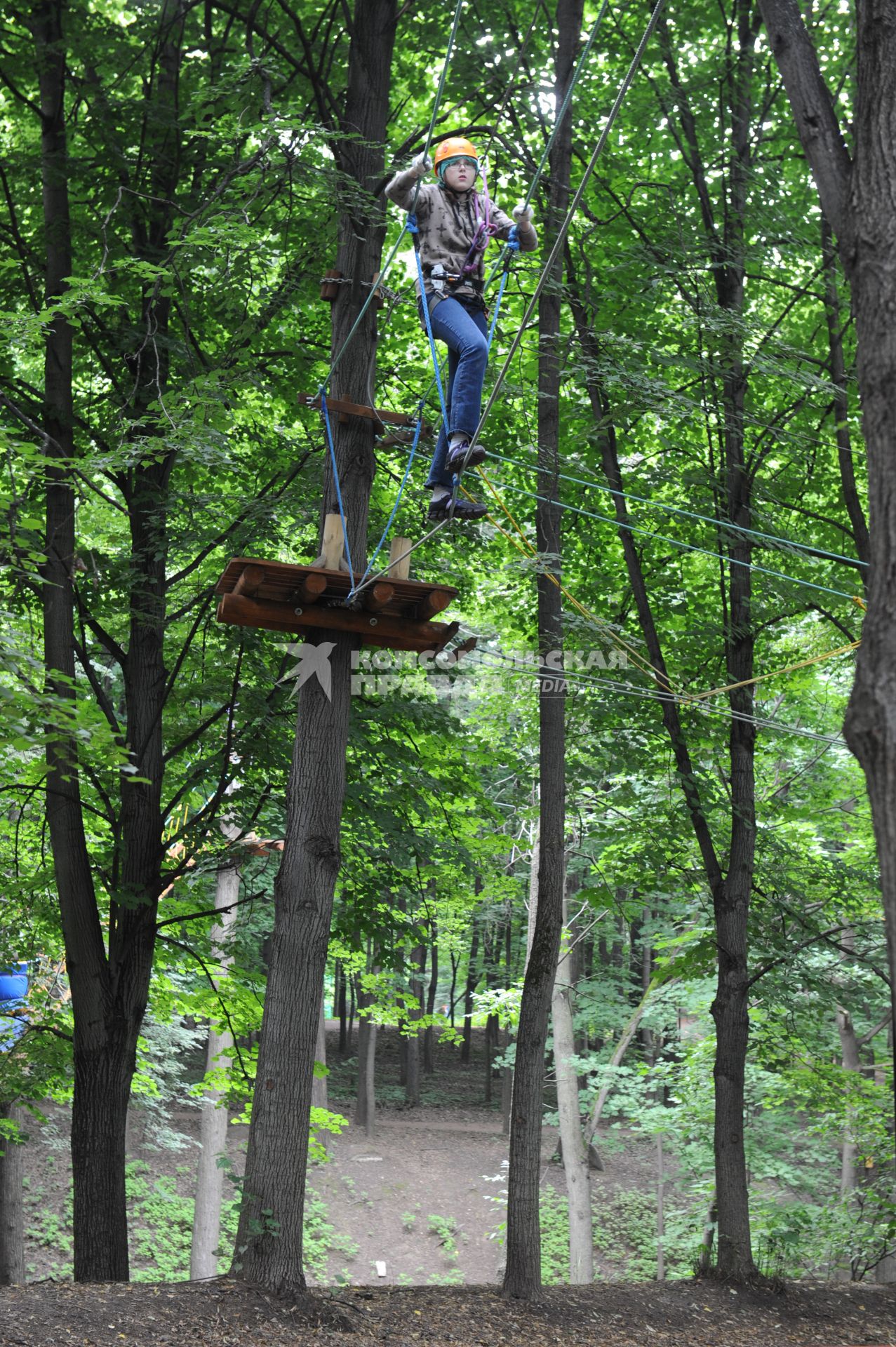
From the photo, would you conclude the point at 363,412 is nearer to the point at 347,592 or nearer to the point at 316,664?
the point at 347,592

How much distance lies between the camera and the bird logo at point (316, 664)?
719cm

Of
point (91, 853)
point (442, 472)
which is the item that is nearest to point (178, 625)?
point (91, 853)

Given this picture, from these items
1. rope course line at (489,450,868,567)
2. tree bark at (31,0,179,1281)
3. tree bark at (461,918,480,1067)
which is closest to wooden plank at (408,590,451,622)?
rope course line at (489,450,868,567)

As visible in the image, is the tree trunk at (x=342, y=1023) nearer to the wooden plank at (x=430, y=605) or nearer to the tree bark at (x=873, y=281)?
the wooden plank at (x=430, y=605)

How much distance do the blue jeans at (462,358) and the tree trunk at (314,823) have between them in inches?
73.0

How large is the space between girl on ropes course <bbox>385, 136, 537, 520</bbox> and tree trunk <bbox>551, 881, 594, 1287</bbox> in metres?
11.6

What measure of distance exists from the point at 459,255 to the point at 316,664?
2.61 metres

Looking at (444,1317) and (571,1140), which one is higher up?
(444,1317)

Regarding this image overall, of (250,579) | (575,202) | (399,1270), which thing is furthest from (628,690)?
(399,1270)

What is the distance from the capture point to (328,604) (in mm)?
6969

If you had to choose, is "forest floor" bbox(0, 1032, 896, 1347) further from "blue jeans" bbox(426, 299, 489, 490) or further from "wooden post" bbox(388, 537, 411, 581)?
"blue jeans" bbox(426, 299, 489, 490)

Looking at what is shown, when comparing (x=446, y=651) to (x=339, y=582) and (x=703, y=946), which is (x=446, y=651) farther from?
(x=703, y=946)

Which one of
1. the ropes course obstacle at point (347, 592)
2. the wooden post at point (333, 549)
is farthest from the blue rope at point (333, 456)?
the wooden post at point (333, 549)

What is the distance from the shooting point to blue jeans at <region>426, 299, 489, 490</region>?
5.59m
